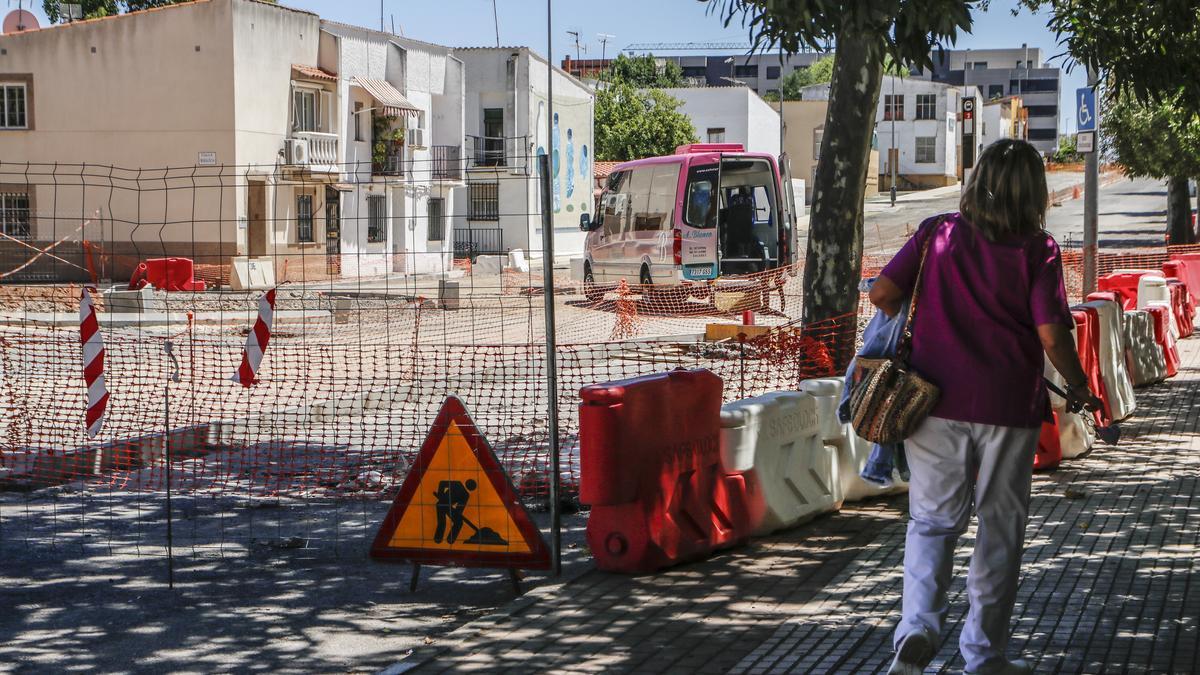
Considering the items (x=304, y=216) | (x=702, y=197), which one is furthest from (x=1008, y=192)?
(x=304, y=216)

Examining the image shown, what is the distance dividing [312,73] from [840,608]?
129ft

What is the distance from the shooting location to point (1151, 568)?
22.7ft

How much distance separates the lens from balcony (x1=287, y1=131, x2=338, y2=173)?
42469mm

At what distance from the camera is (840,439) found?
880cm

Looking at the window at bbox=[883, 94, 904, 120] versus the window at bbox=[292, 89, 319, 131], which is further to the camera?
the window at bbox=[883, 94, 904, 120]

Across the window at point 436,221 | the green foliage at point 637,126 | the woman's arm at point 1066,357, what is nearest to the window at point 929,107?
the green foliage at point 637,126

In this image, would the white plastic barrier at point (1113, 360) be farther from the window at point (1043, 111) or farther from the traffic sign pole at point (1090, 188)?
the window at point (1043, 111)

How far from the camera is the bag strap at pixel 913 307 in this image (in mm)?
5062

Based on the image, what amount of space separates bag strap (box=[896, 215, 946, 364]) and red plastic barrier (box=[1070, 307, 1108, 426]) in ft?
21.4

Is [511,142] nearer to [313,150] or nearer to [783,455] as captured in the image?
[313,150]

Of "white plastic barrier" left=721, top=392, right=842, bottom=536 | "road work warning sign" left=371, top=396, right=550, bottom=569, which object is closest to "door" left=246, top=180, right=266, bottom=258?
"white plastic barrier" left=721, top=392, right=842, bottom=536

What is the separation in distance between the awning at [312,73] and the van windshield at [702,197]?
18.5m

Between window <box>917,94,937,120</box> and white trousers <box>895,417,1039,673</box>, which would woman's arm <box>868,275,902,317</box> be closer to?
white trousers <box>895,417,1039,673</box>

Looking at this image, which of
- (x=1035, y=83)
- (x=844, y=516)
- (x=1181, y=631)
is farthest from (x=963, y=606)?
(x=1035, y=83)
